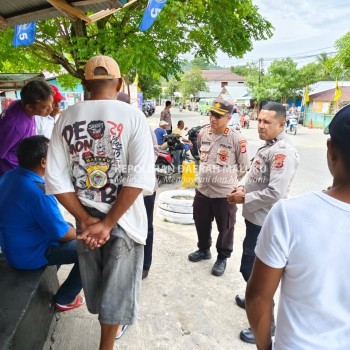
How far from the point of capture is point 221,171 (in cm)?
320

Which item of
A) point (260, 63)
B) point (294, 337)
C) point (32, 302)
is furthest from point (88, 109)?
point (260, 63)

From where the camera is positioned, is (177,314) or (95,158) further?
(177,314)

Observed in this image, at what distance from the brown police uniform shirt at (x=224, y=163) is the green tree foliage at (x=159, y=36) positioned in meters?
2.15

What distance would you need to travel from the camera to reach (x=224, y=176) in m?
3.20

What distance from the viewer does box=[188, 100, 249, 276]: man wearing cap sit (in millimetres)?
3176

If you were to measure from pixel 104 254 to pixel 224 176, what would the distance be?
169 centimetres

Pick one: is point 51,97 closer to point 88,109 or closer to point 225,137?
point 88,109

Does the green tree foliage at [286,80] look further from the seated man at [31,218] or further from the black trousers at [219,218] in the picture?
the seated man at [31,218]

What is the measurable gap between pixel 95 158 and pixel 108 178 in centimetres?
14

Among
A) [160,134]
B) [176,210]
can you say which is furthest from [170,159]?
[176,210]

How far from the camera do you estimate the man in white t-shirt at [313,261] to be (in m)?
0.92

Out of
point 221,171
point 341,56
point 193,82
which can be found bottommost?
point 221,171

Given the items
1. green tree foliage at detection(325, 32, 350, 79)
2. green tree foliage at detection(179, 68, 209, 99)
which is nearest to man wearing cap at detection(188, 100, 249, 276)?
green tree foliage at detection(325, 32, 350, 79)

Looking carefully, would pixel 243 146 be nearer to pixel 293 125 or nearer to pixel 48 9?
pixel 48 9
